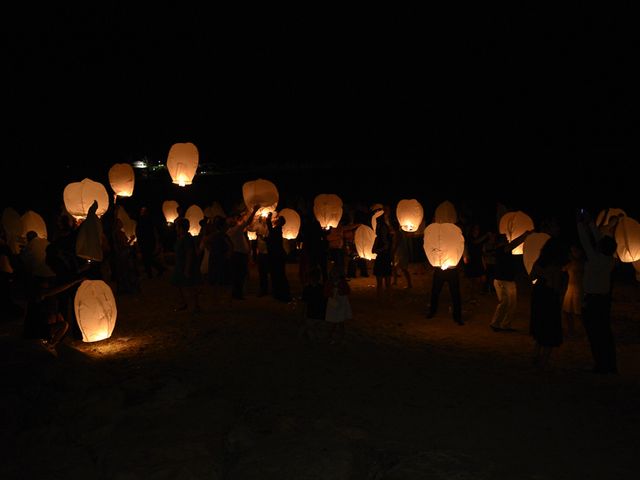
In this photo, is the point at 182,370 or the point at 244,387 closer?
the point at 244,387

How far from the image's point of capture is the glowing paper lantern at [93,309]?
7.16 meters

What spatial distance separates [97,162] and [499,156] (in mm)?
17790

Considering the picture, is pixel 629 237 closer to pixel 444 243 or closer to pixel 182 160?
pixel 444 243

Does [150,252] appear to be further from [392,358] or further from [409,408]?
[409,408]

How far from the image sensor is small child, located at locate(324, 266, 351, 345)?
762cm

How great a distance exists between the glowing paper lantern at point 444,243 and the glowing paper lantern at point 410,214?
12.1 feet

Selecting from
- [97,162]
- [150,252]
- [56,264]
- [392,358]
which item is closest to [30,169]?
[97,162]

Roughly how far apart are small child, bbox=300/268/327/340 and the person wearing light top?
10.8 ft

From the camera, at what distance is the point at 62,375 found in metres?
5.87

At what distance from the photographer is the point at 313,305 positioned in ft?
25.7

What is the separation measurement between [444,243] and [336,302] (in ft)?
6.24

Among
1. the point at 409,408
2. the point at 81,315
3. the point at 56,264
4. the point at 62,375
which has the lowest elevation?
the point at 409,408

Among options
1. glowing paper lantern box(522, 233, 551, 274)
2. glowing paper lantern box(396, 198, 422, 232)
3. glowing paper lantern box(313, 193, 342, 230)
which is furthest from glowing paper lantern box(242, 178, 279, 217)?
glowing paper lantern box(522, 233, 551, 274)

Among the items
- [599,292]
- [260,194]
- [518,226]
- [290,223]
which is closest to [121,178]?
[260,194]
